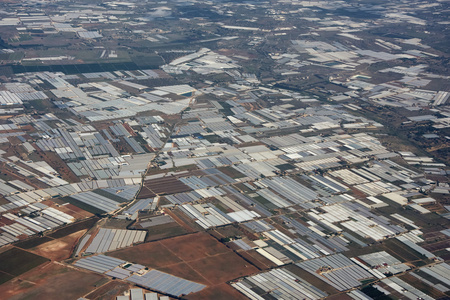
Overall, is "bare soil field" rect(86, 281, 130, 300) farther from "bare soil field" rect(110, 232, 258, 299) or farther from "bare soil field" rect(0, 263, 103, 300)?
"bare soil field" rect(110, 232, 258, 299)

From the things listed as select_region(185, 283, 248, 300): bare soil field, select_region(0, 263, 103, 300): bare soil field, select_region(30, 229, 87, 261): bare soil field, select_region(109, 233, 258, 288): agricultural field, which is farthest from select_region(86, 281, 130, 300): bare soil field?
select_region(30, 229, 87, 261): bare soil field

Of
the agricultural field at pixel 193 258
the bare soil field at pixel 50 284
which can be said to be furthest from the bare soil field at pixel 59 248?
the agricultural field at pixel 193 258

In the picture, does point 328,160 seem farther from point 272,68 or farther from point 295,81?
point 272,68

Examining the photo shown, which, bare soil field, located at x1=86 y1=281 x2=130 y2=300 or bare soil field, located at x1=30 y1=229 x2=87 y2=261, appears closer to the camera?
bare soil field, located at x1=86 y1=281 x2=130 y2=300

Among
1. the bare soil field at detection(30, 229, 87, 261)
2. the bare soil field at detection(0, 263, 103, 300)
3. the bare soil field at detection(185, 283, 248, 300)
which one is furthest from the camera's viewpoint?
the bare soil field at detection(30, 229, 87, 261)

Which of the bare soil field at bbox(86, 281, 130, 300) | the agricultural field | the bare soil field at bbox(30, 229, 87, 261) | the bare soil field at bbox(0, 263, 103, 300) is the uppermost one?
the bare soil field at bbox(0, 263, 103, 300)

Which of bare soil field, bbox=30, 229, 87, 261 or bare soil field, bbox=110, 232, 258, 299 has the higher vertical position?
bare soil field, bbox=30, 229, 87, 261

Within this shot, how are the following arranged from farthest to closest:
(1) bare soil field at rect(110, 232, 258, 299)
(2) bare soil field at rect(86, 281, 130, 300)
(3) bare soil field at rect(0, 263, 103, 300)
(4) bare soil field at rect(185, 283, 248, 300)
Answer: (1) bare soil field at rect(110, 232, 258, 299) < (4) bare soil field at rect(185, 283, 248, 300) < (2) bare soil field at rect(86, 281, 130, 300) < (3) bare soil field at rect(0, 263, 103, 300)

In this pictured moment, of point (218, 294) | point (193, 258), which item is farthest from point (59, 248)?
point (218, 294)

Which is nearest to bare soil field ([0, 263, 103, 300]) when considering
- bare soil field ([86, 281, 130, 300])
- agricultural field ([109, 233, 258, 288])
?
bare soil field ([86, 281, 130, 300])

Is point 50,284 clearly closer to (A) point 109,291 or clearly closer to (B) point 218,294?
(A) point 109,291

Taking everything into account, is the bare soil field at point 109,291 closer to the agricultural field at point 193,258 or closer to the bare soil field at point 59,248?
the agricultural field at point 193,258
